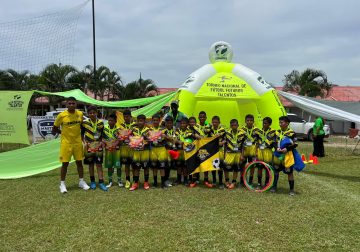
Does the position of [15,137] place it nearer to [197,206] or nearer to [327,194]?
[197,206]

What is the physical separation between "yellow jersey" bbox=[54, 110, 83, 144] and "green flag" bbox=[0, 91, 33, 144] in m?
4.14

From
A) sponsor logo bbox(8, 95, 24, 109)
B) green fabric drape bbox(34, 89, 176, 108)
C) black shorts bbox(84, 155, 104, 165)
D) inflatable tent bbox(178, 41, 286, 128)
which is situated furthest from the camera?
sponsor logo bbox(8, 95, 24, 109)

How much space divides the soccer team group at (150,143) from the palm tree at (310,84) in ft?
64.5

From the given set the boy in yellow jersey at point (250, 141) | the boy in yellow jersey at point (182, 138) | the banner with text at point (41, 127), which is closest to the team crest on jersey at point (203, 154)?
the boy in yellow jersey at point (182, 138)

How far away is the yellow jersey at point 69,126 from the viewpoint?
21.0ft

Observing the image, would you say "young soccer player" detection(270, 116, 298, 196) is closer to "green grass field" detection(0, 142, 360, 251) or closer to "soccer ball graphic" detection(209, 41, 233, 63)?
"green grass field" detection(0, 142, 360, 251)

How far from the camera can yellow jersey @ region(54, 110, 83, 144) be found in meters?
6.39

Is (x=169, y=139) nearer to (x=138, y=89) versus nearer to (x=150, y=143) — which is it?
(x=150, y=143)

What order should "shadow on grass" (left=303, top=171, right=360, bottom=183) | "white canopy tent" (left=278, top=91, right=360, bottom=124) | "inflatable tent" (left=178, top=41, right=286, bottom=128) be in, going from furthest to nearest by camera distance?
"inflatable tent" (left=178, top=41, right=286, bottom=128) < "white canopy tent" (left=278, top=91, right=360, bottom=124) < "shadow on grass" (left=303, top=171, right=360, bottom=183)

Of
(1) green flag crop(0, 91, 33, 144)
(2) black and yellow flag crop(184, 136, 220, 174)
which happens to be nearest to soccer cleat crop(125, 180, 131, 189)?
(2) black and yellow flag crop(184, 136, 220, 174)

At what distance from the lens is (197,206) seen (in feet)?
17.9

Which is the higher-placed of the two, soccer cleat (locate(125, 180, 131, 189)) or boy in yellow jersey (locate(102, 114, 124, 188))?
boy in yellow jersey (locate(102, 114, 124, 188))

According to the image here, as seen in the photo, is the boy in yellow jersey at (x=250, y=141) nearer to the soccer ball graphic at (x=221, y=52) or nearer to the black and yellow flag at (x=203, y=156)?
the black and yellow flag at (x=203, y=156)

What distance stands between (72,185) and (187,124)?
257cm
